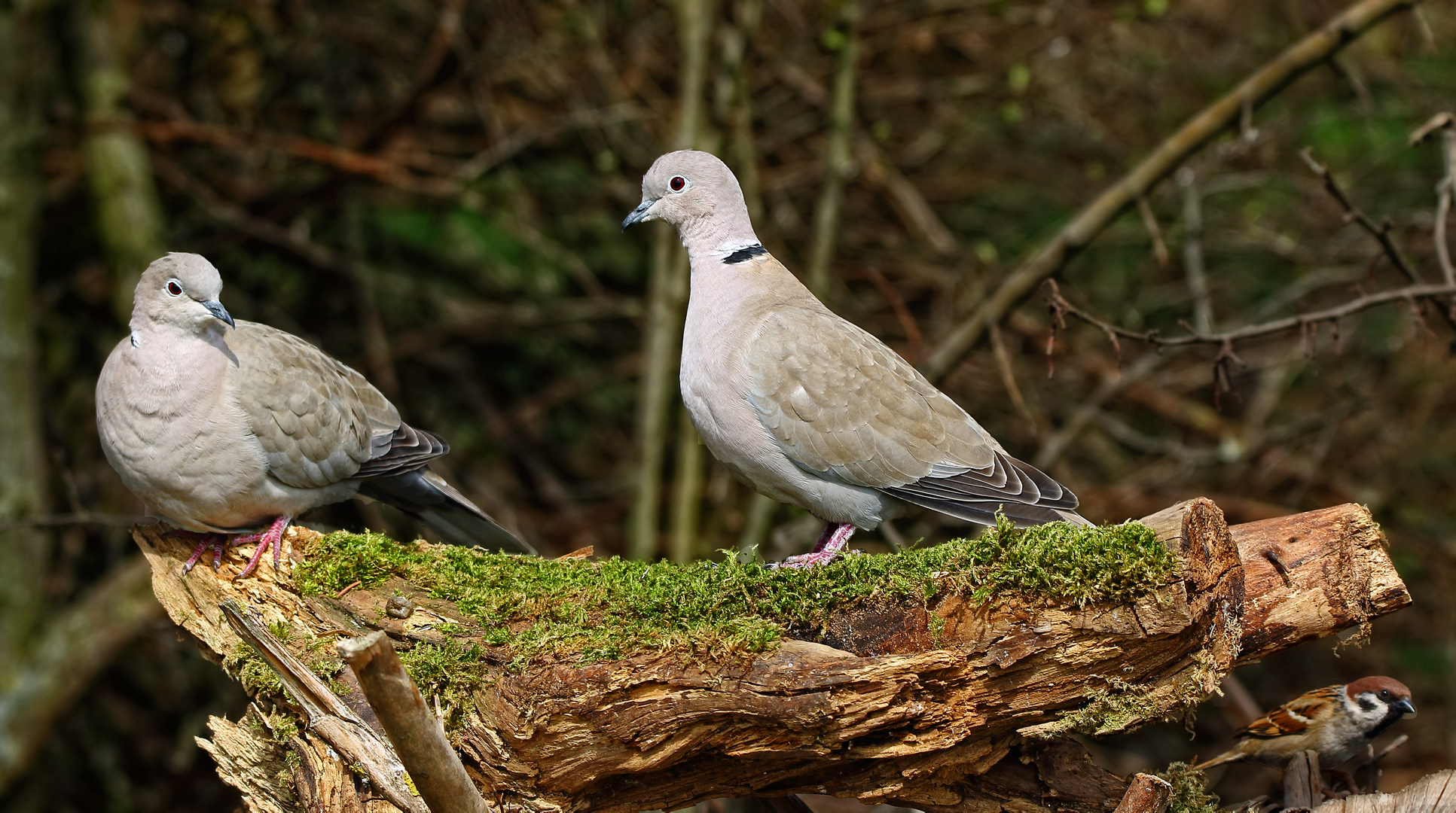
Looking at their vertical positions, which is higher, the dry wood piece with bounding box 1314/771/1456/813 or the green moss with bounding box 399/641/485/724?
the green moss with bounding box 399/641/485/724

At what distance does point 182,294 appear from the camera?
3.73 metres

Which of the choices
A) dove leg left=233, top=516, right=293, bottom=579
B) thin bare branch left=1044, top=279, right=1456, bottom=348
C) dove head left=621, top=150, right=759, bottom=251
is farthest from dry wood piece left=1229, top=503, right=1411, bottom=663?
dove leg left=233, top=516, right=293, bottom=579

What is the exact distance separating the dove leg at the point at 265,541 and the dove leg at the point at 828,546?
163cm

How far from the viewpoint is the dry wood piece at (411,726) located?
204 centimetres

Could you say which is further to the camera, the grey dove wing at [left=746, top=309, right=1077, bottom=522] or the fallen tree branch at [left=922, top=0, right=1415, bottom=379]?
the fallen tree branch at [left=922, top=0, right=1415, bottom=379]

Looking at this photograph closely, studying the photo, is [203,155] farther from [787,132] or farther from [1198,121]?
[1198,121]

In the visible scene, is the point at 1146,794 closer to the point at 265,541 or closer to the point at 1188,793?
the point at 1188,793

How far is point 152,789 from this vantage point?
25.0 feet

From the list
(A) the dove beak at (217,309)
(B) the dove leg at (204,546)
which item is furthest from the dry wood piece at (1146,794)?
(A) the dove beak at (217,309)

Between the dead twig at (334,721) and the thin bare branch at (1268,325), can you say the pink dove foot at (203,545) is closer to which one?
the dead twig at (334,721)

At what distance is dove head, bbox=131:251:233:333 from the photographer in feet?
12.1

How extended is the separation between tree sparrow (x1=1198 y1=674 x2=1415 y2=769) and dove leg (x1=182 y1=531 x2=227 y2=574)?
317 cm

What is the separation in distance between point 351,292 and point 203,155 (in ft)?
4.06

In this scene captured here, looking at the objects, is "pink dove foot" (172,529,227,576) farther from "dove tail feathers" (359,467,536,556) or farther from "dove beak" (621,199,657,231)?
"dove beak" (621,199,657,231)
